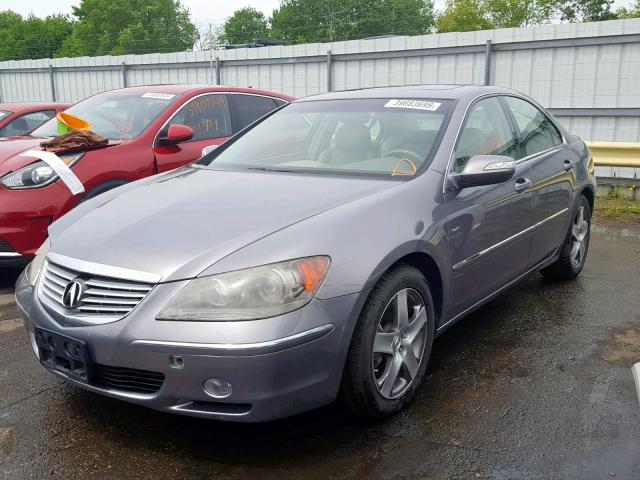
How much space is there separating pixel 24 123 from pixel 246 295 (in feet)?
23.4

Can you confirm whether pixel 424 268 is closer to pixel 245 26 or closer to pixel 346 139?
pixel 346 139

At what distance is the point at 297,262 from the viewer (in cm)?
250

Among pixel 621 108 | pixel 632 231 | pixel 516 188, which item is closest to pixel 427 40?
pixel 621 108

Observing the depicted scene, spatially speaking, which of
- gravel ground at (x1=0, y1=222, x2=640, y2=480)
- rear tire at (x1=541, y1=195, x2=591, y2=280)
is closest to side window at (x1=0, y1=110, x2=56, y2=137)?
gravel ground at (x1=0, y1=222, x2=640, y2=480)

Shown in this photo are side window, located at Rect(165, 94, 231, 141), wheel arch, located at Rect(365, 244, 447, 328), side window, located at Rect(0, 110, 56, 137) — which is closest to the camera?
wheel arch, located at Rect(365, 244, 447, 328)

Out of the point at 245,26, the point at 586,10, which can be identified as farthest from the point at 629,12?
the point at 245,26

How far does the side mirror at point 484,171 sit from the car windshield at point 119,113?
130 inches

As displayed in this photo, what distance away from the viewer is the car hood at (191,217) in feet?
8.43

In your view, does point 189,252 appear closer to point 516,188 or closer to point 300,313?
point 300,313

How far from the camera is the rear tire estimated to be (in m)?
4.87

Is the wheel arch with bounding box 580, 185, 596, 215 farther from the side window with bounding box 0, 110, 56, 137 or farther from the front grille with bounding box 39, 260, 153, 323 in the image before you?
the side window with bounding box 0, 110, 56, 137

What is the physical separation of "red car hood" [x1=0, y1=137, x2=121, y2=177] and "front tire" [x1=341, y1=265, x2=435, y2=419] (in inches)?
132

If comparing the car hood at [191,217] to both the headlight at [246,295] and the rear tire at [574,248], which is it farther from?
the rear tire at [574,248]

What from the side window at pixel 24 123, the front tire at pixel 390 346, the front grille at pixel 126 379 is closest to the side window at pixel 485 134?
the front tire at pixel 390 346
